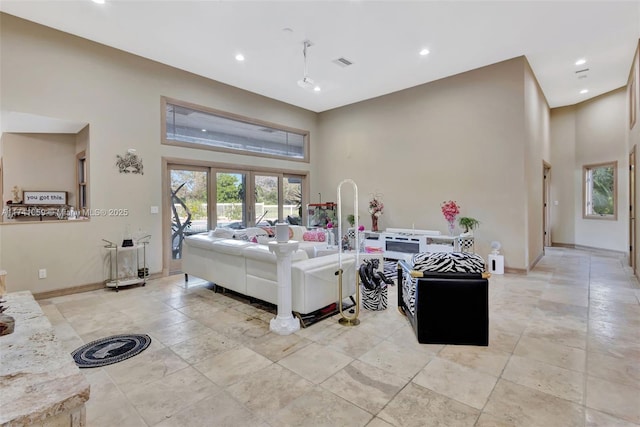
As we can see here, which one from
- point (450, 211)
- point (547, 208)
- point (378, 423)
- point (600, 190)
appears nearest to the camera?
point (378, 423)

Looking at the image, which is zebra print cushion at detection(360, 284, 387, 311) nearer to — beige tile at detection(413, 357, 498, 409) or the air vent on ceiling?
beige tile at detection(413, 357, 498, 409)

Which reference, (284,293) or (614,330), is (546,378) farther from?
(284,293)

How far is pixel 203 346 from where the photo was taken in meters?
2.79

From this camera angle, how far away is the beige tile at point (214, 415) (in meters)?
1.80

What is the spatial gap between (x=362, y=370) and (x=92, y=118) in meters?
5.13

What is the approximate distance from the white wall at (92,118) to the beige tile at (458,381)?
4.74 metres

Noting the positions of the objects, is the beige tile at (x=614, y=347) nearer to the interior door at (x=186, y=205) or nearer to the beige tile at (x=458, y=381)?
the beige tile at (x=458, y=381)

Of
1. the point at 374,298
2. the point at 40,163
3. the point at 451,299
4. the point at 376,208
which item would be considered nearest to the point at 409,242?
the point at 376,208

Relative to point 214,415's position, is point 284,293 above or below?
above

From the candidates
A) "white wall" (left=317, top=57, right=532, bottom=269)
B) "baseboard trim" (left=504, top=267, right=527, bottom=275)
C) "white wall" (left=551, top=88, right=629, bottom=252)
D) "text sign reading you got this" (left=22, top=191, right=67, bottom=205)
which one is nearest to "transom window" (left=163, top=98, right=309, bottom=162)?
"white wall" (left=317, top=57, right=532, bottom=269)

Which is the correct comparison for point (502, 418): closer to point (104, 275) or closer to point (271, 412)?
point (271, 412)

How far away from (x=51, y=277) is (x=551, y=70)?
8.89 meters

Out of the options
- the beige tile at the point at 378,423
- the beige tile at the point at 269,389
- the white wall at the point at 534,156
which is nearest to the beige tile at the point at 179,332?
the beige tile at the point at 269,389

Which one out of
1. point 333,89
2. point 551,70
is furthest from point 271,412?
point 551,70
